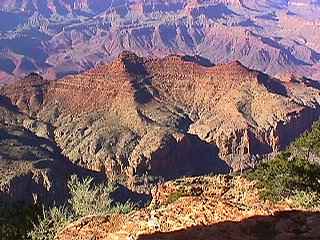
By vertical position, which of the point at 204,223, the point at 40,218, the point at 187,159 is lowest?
the point at 187,159

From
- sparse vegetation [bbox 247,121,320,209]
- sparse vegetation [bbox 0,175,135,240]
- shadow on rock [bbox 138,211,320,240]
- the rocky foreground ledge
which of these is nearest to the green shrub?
sparse vegetation [bbox 0,175,135,240]

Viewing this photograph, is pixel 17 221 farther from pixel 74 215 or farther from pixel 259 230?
pixel 259 230

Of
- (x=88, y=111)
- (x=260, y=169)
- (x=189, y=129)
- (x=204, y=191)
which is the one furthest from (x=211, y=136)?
(x=260, y=169)

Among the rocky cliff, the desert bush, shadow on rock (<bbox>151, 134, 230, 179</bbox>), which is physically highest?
the rocky cliff

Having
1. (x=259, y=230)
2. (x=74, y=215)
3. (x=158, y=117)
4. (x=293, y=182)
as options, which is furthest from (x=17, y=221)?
(x=158, y=117)

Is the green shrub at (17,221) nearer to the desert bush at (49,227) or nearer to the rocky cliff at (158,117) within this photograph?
the desert bush at (49,227)

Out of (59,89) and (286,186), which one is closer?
(286,186)

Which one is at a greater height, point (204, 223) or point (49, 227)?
point (49, 227)

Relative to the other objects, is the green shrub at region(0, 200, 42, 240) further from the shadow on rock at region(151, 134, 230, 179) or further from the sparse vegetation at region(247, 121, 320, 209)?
the shadow on rock at region(151, 134, 230, 179)

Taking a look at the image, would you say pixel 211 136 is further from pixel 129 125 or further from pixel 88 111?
pixel 88 111
